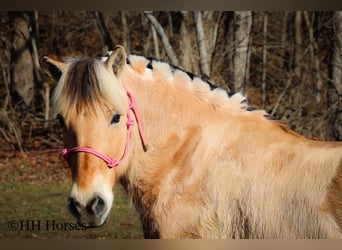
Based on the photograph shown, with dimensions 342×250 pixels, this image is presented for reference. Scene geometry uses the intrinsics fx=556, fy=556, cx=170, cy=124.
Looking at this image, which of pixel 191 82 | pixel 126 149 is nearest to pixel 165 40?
pixel 191 82

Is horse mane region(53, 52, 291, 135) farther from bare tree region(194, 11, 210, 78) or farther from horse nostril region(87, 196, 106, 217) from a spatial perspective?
bare tree region(194, 11, 210, 78)

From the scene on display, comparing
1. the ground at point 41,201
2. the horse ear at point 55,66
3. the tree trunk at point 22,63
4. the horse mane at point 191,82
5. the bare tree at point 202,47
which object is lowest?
the ground at point 41,201

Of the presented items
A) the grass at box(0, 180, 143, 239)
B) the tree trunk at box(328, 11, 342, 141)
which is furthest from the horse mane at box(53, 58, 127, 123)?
the tree trunk at box(328, 11, 342, 141)

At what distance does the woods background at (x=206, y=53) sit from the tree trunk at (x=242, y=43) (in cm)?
1

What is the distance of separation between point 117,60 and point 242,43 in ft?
13.8

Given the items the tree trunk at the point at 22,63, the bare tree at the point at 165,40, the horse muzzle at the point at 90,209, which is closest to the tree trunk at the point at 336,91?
the bare tree at the point at 165,40

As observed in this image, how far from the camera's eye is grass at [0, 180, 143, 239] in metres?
5.17

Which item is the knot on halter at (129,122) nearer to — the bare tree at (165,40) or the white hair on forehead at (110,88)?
the white hair on forehead at (110,88)

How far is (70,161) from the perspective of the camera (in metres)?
2.48

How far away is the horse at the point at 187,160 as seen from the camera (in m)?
2.41

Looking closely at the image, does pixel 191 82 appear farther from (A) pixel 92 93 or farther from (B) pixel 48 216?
(B) pixel 48 216

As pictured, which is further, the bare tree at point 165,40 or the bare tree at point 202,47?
the bare tree at point 165,40

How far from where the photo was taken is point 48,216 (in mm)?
5672

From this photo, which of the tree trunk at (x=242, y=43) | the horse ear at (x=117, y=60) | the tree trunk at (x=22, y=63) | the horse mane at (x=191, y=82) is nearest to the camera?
the horse ear at (x=117, y=60)
